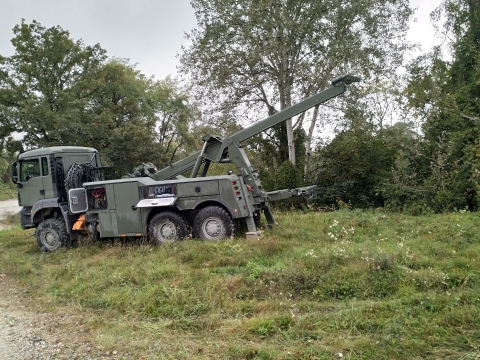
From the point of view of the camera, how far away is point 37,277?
8.19m

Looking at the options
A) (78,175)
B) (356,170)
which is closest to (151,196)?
(78,175)

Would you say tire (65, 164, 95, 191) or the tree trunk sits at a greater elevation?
the tree trunk

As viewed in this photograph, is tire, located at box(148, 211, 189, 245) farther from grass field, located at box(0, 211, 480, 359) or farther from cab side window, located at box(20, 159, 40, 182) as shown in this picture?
cab side window, located at box(20, 159, 40, 182)

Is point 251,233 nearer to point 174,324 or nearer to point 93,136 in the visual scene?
point 174,324

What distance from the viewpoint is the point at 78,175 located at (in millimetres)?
10719

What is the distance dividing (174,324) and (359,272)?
2914mm

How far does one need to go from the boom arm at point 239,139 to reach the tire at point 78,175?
6.58 feet

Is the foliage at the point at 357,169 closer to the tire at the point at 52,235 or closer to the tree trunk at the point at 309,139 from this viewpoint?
the tree trunk at the point at 309,139

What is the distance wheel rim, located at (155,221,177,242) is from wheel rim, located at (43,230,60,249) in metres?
3.17

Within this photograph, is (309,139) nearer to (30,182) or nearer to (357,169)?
(357,169)

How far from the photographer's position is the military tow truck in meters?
9.22

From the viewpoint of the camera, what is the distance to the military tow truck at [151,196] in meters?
9.22

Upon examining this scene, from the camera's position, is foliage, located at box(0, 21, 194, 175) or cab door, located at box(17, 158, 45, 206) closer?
cab door, located at box(17, 158, 45, 206)

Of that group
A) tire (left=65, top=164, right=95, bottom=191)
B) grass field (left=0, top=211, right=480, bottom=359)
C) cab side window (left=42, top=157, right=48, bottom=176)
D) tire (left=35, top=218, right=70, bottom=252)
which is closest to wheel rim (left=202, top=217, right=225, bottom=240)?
grass field (left=0, top=211, right=480, bottom=359)
